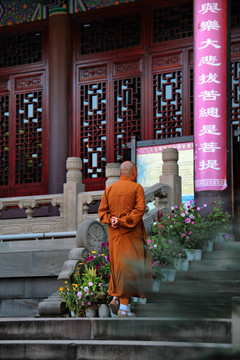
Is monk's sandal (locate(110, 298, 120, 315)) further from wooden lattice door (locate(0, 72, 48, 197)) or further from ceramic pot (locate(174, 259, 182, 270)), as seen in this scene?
wooden lattice door (locate(0, 72, 48, 197))

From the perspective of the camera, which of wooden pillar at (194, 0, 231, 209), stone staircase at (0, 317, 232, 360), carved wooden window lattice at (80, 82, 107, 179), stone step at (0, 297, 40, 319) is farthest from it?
carved wooden window lattice at (80, 82, 107, 179)

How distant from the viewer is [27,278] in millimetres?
8156

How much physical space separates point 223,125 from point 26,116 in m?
4.88

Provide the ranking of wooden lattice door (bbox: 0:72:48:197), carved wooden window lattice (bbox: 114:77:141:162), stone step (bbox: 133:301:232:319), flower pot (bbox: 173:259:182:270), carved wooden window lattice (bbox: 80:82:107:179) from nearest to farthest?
stone step (bbox: 133:301:232:319), flower pot (bbox: 173:259:182:270), carved wooden window lattice (bbox: 114:77:141:162), carved wooden window lattice (bbox: 80:82:107:179), wooden lattice door (bbox: 0:72:48:197)

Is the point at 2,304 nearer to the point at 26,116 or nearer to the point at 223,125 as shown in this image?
the point at 223,125

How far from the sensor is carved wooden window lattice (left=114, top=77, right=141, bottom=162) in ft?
38.2

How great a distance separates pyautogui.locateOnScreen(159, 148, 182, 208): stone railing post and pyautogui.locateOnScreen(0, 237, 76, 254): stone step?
56.7 inches

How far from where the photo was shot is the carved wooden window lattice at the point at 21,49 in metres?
12.6

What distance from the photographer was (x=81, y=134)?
1200cm

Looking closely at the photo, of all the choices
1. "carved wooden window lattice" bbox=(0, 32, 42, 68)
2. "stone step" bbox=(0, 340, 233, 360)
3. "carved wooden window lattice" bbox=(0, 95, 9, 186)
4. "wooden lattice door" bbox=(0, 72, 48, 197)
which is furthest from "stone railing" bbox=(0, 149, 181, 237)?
"carved wooden window lattice" bbox=(0, 32, 42, 68)

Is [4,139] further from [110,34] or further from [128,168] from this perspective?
[128,168]

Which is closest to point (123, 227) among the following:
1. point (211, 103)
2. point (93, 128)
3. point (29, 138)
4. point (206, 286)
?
point (211, 103)

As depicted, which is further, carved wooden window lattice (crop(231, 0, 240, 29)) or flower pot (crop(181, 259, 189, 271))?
carved wooden window lattice (crop(231, 0, 240, 29))

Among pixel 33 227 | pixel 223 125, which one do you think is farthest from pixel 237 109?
pixel 33 227
